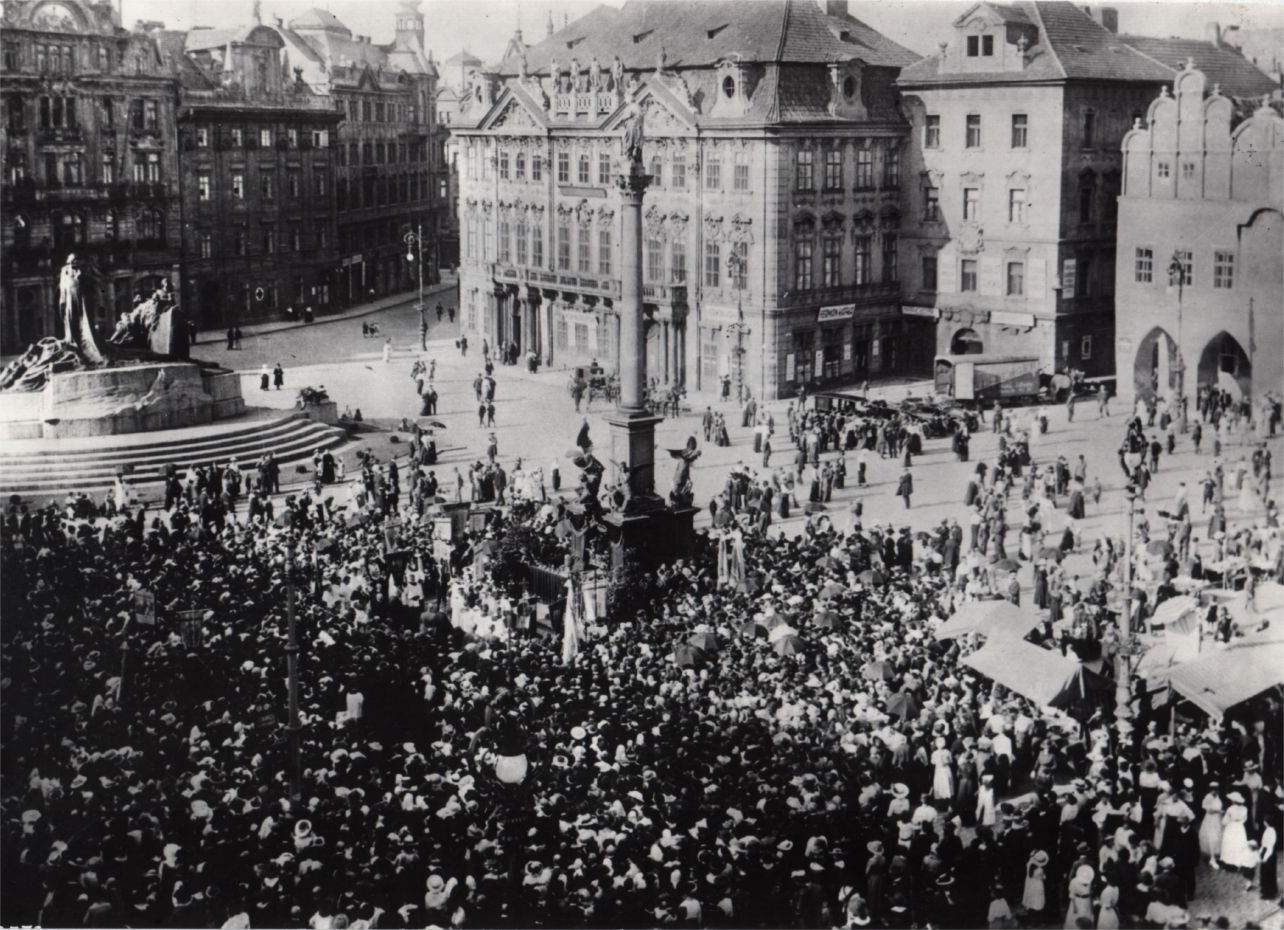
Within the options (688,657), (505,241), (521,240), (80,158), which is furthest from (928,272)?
(688,657)

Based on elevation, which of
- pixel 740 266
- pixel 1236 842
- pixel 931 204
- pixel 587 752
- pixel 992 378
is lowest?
pixel 1236 842

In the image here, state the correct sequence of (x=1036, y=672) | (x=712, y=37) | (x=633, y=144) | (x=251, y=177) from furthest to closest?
(x=251, y=177)
(x=712, y=37)
(x=633, y=144)
(x=1036, y=672)

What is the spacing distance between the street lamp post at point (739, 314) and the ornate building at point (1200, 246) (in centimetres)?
1470

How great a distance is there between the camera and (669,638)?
28.6m

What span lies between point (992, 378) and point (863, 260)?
961 centimetres

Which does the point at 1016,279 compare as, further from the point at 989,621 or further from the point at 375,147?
the point at 375,147

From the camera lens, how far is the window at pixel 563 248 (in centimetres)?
7194

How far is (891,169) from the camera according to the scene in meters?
66.7

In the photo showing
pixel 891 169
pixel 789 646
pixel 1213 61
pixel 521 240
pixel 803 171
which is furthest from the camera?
pixel 521 240

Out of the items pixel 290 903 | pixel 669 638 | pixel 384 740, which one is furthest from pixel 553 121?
→ pixel 290 903

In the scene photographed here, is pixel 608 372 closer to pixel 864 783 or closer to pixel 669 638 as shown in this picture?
pixel 669 638

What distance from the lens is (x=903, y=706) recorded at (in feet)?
78.2

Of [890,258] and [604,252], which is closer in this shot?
[890,258]

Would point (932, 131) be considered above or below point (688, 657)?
above
